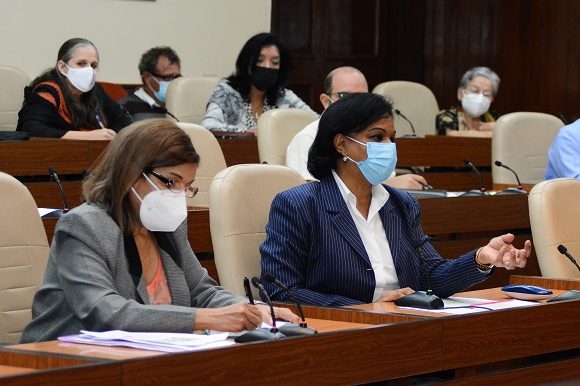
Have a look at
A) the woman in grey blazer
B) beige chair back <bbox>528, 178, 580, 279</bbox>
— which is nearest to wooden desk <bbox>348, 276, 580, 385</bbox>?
the woman in grey blazer

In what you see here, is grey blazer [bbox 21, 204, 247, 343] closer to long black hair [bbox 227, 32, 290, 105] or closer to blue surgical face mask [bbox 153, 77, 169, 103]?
long black hair [bbox 227, 32, 290, 105]

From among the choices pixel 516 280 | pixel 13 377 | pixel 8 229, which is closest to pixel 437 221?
pixel 516 280

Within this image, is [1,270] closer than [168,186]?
No

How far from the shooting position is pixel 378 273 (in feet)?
12.0

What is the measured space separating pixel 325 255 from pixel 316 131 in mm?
1537

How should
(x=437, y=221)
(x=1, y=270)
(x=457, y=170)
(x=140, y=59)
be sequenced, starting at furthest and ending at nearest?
(x=140, y=59) < (x=457, y=170) < (x=437, y=221) < (x=1, y=270)

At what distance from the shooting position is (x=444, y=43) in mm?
9891

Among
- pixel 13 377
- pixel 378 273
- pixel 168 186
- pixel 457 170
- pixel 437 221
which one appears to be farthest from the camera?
pixel 457 170

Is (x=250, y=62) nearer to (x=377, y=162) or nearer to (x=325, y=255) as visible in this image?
(x=377, y=162)

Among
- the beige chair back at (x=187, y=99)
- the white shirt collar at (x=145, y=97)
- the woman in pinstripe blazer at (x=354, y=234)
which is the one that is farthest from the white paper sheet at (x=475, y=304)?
the white shirt collar at (x=145, y=97)

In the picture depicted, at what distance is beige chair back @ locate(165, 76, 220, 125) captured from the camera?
291 inches

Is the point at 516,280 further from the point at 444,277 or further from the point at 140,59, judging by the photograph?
the point at 140,59

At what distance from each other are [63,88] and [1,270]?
297 cm

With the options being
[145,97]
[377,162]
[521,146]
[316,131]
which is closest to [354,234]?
[377,162]
